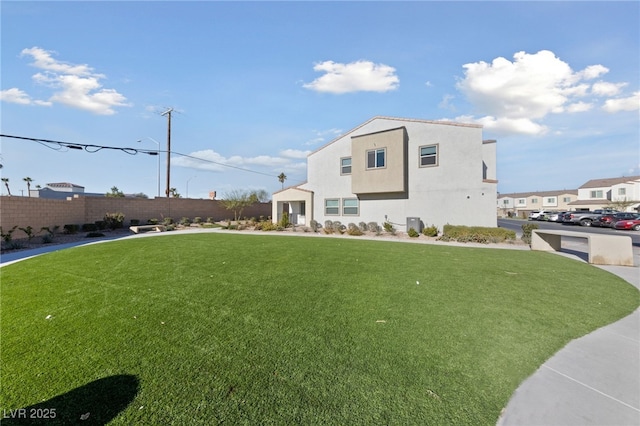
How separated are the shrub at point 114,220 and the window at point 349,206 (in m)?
18.0

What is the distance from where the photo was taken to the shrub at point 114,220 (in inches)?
822

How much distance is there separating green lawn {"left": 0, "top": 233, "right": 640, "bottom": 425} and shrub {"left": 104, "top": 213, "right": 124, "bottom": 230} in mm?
15687

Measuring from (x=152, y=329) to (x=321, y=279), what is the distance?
3646 mm

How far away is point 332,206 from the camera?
22.4 metres

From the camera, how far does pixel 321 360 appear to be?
3188 millimetres

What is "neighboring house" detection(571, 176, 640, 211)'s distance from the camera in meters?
46.6

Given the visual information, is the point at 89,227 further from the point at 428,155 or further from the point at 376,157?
the point at 428,155

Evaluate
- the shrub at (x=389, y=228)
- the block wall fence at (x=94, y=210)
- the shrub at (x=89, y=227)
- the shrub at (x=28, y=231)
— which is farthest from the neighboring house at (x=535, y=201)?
the shrub at (x=28, y=231)

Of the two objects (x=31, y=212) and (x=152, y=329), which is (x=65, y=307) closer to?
(x=152, y=329)

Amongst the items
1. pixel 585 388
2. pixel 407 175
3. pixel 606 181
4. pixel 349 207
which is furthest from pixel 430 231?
pixel 606 181

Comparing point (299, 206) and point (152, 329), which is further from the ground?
point (299, 206)

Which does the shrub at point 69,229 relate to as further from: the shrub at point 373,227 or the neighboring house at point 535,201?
the neighboring house at point 535,201

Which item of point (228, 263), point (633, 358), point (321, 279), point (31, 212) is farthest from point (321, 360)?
point (31, 212)

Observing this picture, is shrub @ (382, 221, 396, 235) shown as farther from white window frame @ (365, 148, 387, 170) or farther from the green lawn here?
the green lawn
